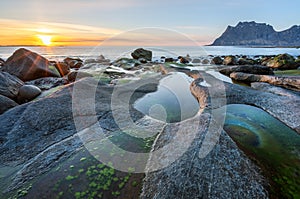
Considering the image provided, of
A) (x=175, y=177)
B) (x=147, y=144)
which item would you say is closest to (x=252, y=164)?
(x=175, y=177)

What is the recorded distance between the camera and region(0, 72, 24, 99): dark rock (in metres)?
14.9

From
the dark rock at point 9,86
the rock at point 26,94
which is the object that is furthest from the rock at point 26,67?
the rock at point 26,94

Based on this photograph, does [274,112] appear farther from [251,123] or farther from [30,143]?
[30,143]

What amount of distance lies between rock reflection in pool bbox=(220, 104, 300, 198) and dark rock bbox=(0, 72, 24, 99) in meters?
17.1

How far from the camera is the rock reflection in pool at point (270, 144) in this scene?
19.9ft

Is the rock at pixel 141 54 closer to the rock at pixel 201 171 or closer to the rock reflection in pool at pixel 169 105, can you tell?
the rock reflection in pool at pixel 169 105

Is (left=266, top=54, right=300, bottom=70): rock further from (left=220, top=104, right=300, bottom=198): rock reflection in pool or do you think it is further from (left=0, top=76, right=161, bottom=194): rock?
(left=0, top=76, right=161, bottom=194): rock

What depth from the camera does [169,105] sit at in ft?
49.5

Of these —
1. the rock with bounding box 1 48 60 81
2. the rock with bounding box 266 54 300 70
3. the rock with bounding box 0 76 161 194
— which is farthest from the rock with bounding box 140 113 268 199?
the rock with bounding box 266 54 300 70

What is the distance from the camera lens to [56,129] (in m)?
9.27

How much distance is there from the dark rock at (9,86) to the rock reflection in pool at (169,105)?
1079 centimetres

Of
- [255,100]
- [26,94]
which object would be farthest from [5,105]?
[255,100]

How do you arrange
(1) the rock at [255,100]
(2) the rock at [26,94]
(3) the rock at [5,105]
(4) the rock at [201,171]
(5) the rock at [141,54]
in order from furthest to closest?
1. (5) the rock at [141,54]
2. (2) the rock at [26,94]
3. (3) the rock at [5,105]
4. (1) the rock at [255,100]
5. (4) the rock at [201,171]

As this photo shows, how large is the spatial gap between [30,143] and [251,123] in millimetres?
12132
